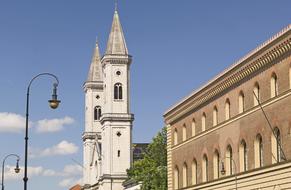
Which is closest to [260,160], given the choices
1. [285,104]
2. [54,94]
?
[285,104]

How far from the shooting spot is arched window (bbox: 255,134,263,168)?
44.1 m

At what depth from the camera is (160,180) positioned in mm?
78750

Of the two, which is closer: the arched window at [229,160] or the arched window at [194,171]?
the arched window at [229,160]

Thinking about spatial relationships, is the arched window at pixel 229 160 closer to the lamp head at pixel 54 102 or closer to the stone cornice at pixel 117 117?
the lamp head at pixel 54 102

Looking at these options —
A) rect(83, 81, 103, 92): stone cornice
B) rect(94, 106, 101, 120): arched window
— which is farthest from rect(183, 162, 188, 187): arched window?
rect(83, 81, 103, 92): stone cornice

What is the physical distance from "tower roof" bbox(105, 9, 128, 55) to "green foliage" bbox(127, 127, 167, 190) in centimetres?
3437

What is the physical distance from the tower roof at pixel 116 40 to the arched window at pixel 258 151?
240ft

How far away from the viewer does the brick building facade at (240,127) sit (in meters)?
40.5

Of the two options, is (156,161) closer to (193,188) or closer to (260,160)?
(193,188)

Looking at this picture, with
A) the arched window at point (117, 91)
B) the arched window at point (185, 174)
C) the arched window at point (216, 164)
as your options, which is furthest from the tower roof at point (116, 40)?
the arched window at point (216, 164)

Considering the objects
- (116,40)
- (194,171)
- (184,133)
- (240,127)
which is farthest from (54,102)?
(116,40)

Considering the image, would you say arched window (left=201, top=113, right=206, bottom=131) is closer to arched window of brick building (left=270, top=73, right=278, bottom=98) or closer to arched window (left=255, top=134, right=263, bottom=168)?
arched window (left=255, top=134, right=263, bottom=168)

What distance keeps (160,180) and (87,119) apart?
5928cm

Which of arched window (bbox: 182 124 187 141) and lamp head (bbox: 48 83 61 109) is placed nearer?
lamp head (bbox: 48 83 61 109)
